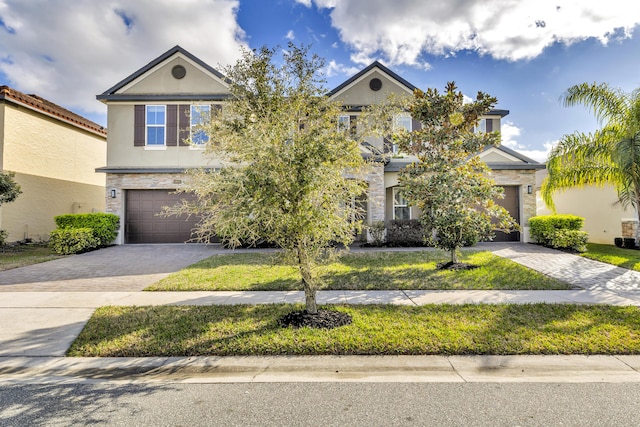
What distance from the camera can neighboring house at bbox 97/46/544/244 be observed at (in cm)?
1558

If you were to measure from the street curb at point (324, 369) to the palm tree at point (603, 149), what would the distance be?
1121cm

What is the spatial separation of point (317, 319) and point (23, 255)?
514 inches

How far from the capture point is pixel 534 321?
18.1 ft

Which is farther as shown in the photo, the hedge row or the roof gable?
the roof gable

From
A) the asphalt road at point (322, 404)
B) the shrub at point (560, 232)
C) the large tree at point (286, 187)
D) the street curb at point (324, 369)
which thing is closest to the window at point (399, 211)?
the shrub at point (560, 232)

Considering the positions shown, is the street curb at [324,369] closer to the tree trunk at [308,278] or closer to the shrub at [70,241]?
the tree trunk at [308,278]

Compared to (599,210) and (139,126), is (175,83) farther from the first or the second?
(599,210)

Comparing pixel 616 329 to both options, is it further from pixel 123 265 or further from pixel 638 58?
pixel 638 58

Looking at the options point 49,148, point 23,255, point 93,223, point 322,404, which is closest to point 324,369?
point 322,404

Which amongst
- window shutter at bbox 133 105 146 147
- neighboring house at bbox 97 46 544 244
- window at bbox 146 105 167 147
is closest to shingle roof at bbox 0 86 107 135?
neighboring house at bbox 97 46 544 244

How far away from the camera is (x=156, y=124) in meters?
16.1

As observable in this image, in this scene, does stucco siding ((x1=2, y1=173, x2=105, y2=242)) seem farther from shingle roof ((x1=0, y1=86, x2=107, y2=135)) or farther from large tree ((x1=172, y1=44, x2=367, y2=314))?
large tree ((x1=172, y1=44, x2=367, y2=314))

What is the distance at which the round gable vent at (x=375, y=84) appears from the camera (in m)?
18.4

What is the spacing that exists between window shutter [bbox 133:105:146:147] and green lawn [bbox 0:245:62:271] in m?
5.72
